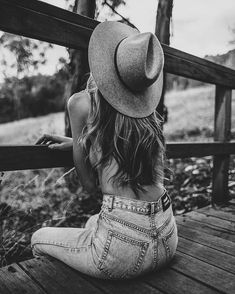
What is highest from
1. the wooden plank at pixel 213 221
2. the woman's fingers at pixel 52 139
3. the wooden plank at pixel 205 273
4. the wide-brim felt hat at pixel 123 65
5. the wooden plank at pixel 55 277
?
the wide-brim felt hat at pixel 123 65

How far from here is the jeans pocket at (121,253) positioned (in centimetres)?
148

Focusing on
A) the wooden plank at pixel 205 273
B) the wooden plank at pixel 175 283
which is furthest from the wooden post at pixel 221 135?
the wooden plank at pixel 175 283

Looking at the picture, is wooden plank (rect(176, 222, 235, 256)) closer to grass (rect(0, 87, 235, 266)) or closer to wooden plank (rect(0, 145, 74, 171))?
grass (rect(0, 87, 235, 266))

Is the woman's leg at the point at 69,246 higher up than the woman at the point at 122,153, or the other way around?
the woman at the point at 122,153

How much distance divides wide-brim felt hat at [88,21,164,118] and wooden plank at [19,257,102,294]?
875mm

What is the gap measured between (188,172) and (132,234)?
3.77m

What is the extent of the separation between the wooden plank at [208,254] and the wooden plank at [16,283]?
0.96 meters

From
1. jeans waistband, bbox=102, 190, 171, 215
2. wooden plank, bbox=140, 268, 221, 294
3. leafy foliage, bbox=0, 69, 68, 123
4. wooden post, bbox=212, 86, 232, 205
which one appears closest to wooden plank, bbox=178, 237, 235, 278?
wooden plank, bbox=140, 268, 221, 294

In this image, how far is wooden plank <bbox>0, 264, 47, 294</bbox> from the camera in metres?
1.51

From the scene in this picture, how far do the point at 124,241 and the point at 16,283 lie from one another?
595mm

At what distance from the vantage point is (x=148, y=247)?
4.98ft

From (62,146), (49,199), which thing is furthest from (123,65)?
(49,199)

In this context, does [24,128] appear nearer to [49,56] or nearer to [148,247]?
[49,56]

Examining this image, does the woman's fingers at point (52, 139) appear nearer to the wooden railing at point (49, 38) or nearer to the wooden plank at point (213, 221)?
the wooden railing at point (49, 38)
